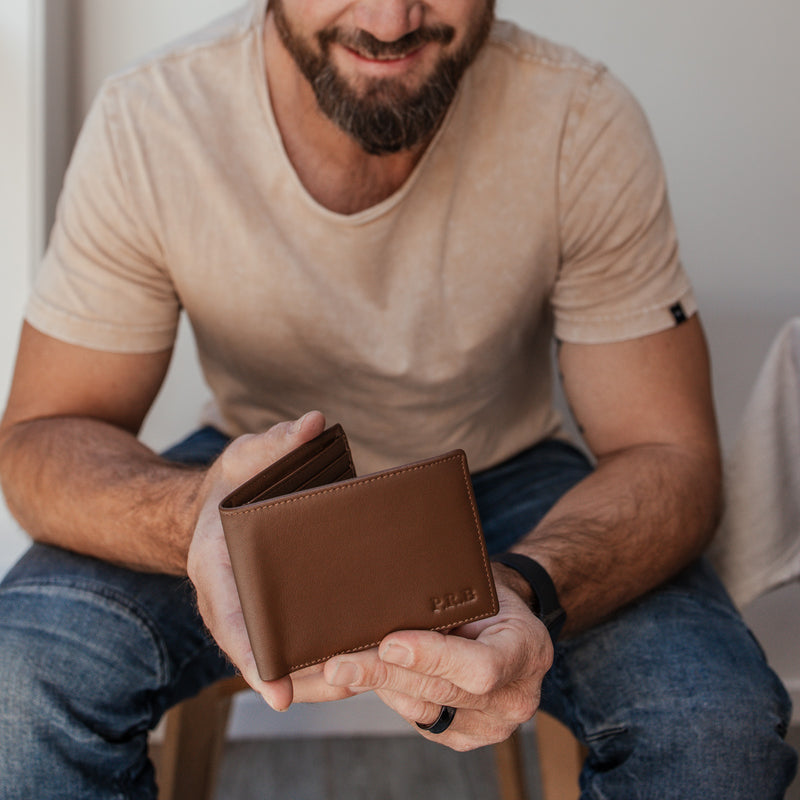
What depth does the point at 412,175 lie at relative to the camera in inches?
49.7

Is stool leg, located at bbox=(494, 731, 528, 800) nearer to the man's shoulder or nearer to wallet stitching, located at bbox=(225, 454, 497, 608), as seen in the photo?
wallet stitching, located at bbox=(225, 454, 497, 608)

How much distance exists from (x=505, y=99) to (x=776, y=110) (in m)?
0.81

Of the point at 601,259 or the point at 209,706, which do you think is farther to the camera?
the point at 209,706

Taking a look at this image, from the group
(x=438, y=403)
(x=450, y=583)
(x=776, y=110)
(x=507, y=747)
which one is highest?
(x=776, y=110)

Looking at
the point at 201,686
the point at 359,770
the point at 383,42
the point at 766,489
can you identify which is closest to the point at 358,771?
the point at 359,770

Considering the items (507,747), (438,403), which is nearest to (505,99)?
(438,403)

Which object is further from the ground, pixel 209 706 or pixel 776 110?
pixel 776 110

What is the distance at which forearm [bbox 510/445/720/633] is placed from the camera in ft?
3.43

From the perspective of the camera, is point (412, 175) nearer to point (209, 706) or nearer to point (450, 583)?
point (450, 583)

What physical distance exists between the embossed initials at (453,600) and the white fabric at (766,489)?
630mm

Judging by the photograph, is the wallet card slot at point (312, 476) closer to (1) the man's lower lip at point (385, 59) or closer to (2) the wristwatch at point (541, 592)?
(2) the wristwatch at point (541, 592)

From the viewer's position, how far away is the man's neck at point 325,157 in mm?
1269

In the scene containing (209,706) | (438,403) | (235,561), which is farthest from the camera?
(209,706)

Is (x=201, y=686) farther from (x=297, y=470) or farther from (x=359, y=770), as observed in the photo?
(x=359, y=770)
